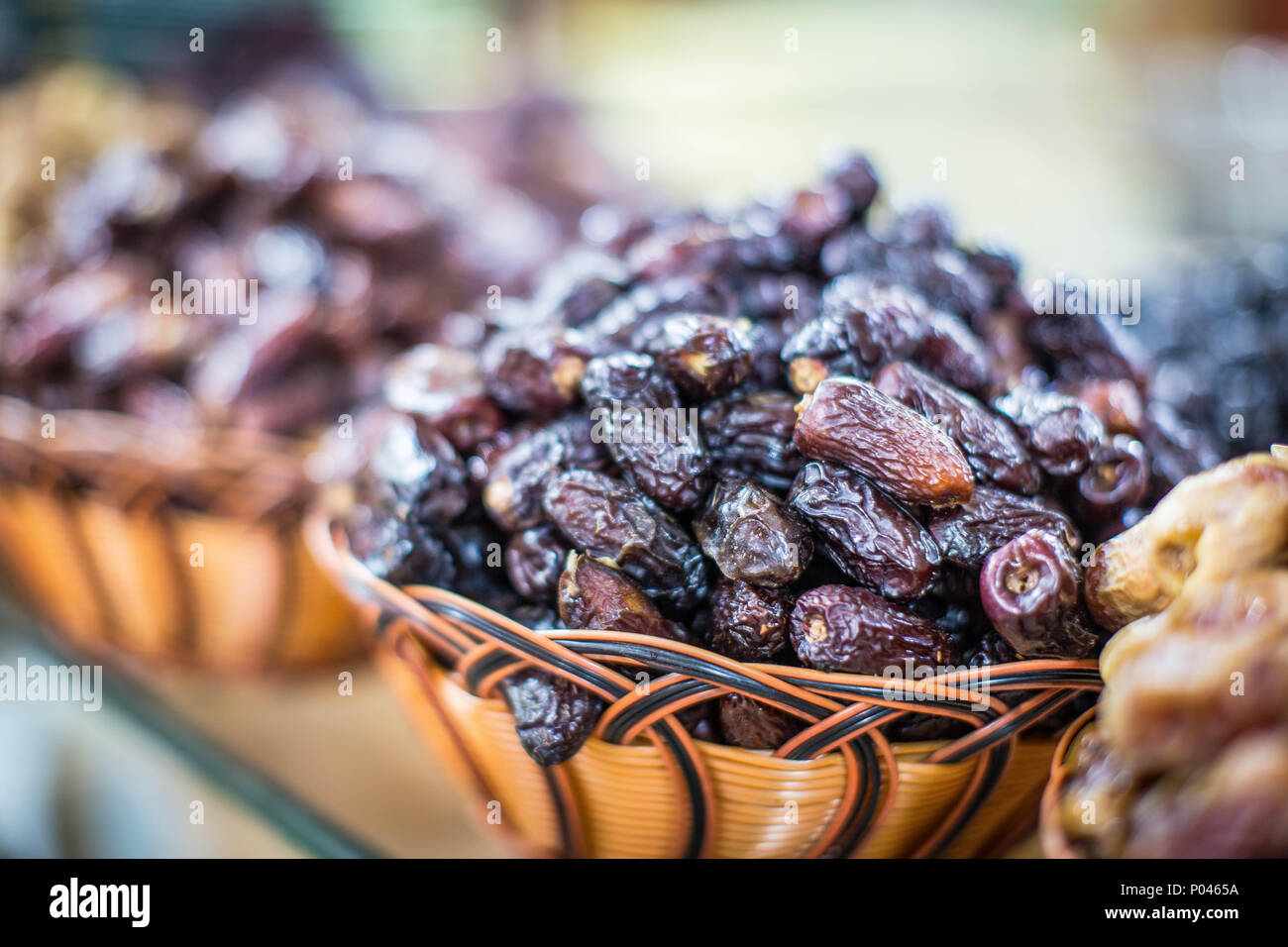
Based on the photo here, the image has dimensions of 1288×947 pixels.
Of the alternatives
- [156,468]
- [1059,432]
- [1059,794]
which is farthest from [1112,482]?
[156,468]

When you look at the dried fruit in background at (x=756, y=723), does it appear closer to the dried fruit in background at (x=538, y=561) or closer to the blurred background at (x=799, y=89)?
the dried fruit in background at (x=538, y=561)

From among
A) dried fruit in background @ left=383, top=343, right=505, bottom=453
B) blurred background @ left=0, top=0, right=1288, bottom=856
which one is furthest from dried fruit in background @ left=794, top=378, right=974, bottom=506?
blurred background @ left=0, top=0, right=1288, bottom=856

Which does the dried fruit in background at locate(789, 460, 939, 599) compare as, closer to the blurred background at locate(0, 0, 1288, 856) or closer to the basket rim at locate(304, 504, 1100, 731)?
the basket rim at locate(304, 504, 1100, 731)

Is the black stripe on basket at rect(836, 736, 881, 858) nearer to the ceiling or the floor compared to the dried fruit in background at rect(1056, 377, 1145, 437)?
nearer to the floor
